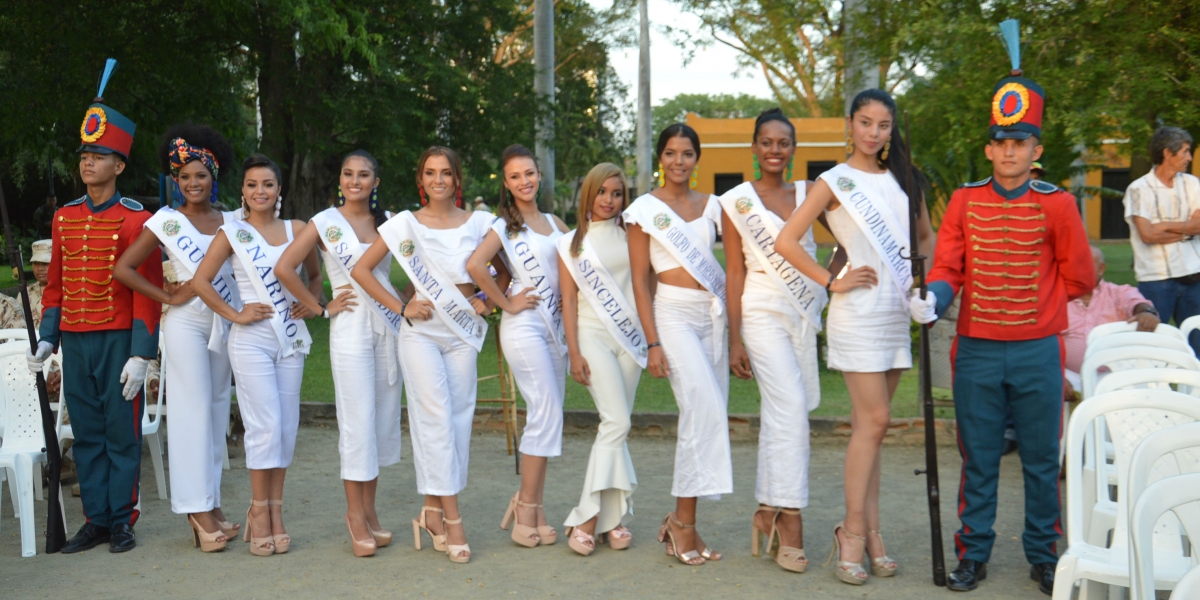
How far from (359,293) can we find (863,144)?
2.29 metres

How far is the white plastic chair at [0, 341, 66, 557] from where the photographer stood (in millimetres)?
5289

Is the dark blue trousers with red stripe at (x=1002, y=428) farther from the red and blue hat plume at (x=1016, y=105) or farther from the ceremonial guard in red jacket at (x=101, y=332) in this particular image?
the ceremonial guard in red jacket at (x=101, y=332)

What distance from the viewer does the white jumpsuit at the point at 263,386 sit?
16.8 ft

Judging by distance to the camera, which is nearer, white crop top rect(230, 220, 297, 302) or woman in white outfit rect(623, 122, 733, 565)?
woman in white outfit rect(623, 122, 733, 565)

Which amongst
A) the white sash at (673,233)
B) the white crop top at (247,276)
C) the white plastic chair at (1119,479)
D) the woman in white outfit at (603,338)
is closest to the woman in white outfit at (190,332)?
the white crop top at (247,276)

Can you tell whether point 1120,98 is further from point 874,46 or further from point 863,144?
point 863,144

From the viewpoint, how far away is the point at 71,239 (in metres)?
5.36

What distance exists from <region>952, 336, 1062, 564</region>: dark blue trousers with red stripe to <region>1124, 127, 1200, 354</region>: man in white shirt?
3011 millimetres

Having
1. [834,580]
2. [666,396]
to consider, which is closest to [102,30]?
[666,396]

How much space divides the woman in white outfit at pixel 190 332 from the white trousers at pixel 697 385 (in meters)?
2.12

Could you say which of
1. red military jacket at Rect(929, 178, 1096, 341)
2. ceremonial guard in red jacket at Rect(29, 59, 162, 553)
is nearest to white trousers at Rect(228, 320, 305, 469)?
ceremonial guard in red jacket at Rect(29, 59, 162, 553)

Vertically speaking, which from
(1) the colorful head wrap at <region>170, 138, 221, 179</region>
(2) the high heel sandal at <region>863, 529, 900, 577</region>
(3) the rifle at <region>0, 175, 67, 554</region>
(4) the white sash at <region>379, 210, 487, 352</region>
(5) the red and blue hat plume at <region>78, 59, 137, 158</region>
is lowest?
(2) the high heel sandal at <region>863, 529, 900, 577</region>

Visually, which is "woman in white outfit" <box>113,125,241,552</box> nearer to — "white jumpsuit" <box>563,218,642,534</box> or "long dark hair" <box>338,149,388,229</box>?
"long dark hair" <box>338,149,388,229</box>

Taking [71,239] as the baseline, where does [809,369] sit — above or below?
below
